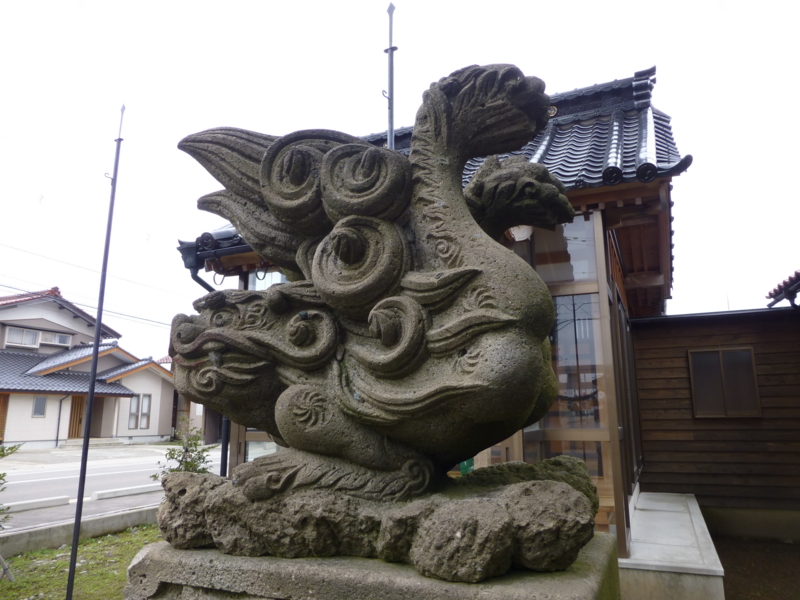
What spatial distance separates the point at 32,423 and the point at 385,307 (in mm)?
20262

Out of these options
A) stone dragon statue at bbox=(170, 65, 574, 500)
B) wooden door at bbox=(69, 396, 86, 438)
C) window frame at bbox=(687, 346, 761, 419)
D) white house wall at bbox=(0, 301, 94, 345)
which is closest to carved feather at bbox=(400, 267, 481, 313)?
stone dragon statue at bbox=(170, 65, 574, 500)

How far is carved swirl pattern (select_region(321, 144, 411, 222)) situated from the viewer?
6.81 ft

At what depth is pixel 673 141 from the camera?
19.7 ft

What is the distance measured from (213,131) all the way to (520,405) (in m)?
1.83

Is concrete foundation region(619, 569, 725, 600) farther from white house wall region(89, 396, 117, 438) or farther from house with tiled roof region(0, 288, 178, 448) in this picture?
white house wall region(89, 396, 117, 438)

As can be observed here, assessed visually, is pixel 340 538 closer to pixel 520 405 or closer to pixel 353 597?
pixel 353 597

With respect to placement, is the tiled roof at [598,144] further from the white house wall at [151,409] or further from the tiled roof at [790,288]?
the white house wall at [151,409]

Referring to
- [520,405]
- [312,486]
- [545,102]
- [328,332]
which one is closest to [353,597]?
[312,486]

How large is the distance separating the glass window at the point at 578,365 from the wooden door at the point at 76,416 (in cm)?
1926

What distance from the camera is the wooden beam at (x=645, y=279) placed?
7.40 metres

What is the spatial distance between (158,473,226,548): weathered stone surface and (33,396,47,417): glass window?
19226mm

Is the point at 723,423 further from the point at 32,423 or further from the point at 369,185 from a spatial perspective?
the point at 32,423

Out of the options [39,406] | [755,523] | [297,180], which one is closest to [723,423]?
[755,523]

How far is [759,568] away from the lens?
5.62 meters
